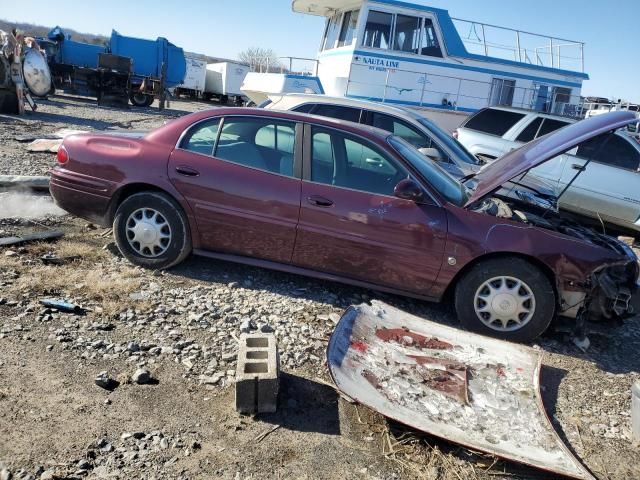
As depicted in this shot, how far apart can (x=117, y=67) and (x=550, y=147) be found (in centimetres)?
2281

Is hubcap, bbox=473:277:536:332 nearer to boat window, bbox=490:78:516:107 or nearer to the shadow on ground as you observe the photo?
the shadow on ground

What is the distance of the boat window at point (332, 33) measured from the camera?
43.6 feet

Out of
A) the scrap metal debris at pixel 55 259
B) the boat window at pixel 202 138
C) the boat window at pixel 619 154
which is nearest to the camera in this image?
the boat window at pixel 202 138

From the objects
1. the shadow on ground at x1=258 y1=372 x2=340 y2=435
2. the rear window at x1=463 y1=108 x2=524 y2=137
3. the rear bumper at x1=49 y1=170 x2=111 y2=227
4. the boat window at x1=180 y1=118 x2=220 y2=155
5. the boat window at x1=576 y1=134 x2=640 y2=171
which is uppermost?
the rear window at x1=463 y1=108 x2=524 y2=137

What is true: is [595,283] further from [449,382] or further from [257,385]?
[257,385]

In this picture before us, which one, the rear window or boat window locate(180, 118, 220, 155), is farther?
the rear window

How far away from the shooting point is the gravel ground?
2.55 m

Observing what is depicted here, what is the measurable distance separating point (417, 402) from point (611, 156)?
24.5ft

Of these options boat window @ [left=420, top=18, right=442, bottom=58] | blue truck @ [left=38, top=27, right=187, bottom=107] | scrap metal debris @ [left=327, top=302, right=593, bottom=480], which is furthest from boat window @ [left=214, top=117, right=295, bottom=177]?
blue truck @ [left=38, top=27, right=187, bottom=107]

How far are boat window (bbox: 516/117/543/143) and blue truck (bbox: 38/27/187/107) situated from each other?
18.7 meters

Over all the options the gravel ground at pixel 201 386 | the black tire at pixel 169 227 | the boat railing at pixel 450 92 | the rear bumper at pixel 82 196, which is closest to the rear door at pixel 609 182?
the gravel ground at pixel 201 386

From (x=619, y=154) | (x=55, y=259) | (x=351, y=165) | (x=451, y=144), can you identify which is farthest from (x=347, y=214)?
(x=619, y=154)

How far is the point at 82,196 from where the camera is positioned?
15.5 feet

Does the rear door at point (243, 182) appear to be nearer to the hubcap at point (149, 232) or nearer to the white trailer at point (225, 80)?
the hubcap at point (149, 232)
